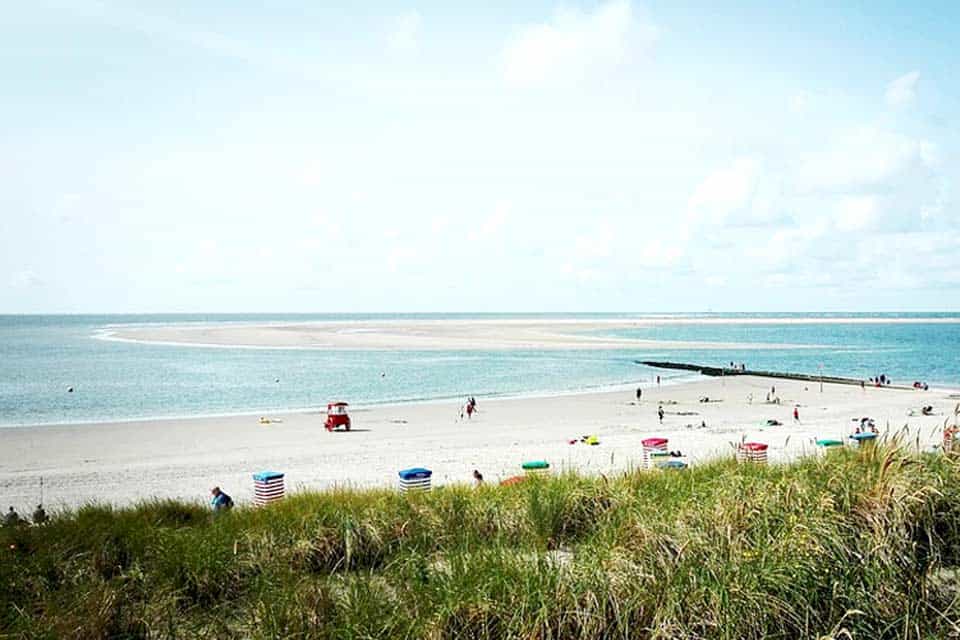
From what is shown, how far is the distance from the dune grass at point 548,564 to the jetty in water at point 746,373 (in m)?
47.0

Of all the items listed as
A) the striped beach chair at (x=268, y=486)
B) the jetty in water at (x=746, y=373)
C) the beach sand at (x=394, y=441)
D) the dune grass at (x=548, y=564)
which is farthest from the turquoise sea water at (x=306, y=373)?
the dune grass at (x=548, y=564)

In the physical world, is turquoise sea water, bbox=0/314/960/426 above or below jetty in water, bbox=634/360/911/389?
above

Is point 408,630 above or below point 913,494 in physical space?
below

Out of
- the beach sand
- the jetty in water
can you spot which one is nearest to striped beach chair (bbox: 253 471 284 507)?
the beach sand

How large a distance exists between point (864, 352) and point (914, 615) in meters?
90.2

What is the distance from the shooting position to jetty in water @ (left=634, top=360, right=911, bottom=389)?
5153 cm

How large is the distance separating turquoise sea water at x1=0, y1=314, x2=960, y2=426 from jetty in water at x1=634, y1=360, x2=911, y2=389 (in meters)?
2.83

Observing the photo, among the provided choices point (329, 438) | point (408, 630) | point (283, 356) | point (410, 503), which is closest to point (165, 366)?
point (283, 356)

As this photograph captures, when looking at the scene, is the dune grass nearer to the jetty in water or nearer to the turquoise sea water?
the turquoise sea water

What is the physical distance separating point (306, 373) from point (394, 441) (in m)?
29.6

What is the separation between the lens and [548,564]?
18.0ft

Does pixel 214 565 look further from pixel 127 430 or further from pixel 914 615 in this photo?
pixel 127 430

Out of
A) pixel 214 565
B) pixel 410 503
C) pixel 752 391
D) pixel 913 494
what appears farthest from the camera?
pixel 752 391

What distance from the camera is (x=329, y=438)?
2895 cm
